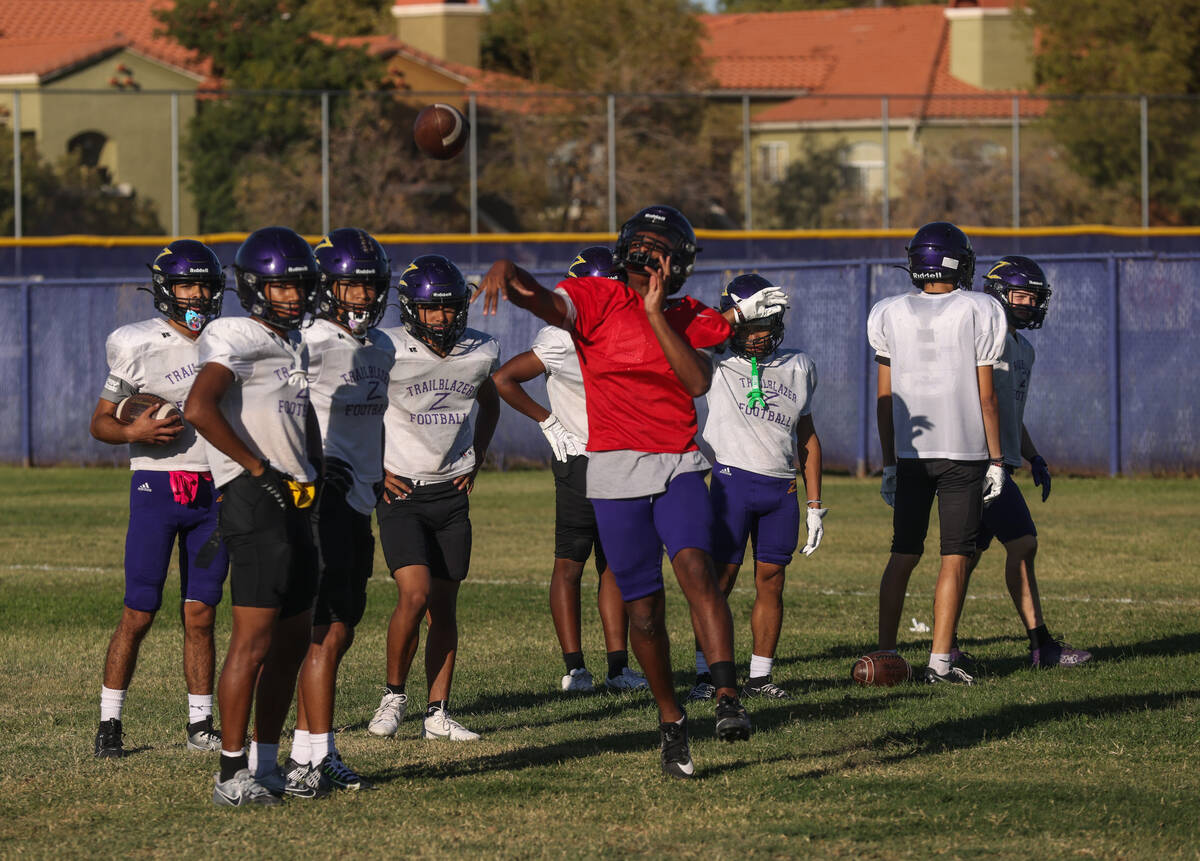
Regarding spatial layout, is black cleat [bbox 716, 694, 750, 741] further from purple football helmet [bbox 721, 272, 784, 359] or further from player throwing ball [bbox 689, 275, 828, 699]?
purple football helmet [bbox 721, 272, 784, 359]

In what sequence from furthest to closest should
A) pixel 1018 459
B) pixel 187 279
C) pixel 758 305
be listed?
pixel 1018 459 → pixel 187 279 → pixel 758 305

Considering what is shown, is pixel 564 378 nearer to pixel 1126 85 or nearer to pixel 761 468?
pixel 761 468

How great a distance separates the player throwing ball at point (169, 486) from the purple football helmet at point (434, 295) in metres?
0.82

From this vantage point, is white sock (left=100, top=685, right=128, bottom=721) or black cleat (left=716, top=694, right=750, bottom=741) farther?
white sock (left=100, top=685, right=128, bottom=721)

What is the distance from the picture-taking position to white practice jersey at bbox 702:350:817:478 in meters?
8.43

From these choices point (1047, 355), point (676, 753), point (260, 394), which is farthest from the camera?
point (1047, 355)

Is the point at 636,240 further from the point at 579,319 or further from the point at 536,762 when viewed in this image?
the point at 536,762

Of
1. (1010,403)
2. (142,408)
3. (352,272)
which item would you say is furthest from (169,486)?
(1010,403)

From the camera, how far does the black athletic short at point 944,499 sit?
8.58m

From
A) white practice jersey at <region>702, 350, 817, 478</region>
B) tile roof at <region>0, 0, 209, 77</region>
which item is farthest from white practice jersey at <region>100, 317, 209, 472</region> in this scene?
tile roof at <region>0, 0, 209, 77</region>

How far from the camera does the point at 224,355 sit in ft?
20.0

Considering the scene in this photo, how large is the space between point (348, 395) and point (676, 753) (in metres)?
1.92

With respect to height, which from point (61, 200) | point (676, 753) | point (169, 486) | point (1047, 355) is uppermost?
point (61, 200)

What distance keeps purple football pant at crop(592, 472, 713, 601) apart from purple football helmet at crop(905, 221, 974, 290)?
2548mm
